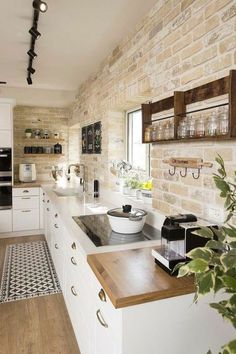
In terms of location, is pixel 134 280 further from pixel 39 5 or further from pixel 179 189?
pixel 39 5

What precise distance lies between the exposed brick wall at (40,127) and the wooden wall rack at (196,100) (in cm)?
366

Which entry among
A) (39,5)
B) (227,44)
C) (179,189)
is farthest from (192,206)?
(39,5)

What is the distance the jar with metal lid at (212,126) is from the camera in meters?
1.39

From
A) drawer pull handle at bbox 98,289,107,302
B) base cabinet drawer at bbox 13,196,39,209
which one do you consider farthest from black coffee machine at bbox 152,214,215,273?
base cabinet drawer at bbox 13,196,39,209

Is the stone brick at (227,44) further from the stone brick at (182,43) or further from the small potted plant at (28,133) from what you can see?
the small potted plant at (28,133)

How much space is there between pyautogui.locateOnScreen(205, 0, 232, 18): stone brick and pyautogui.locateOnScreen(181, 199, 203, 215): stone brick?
41.0 inches

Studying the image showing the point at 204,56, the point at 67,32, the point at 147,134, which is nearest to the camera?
the point at 204,56

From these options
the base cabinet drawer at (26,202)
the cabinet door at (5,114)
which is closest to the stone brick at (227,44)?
the cabinet door at (5,114)

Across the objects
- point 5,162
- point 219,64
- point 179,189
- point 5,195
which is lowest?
point 5,195

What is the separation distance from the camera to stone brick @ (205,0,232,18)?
1386 mm

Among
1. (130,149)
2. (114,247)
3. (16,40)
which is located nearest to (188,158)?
(114,247)

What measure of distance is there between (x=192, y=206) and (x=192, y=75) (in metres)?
0.78

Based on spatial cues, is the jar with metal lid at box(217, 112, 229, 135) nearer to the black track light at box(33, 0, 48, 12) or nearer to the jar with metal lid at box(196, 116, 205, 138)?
the jar with metal lid at box(196, 116, 205, 138)

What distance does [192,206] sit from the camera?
1701 millimetres
